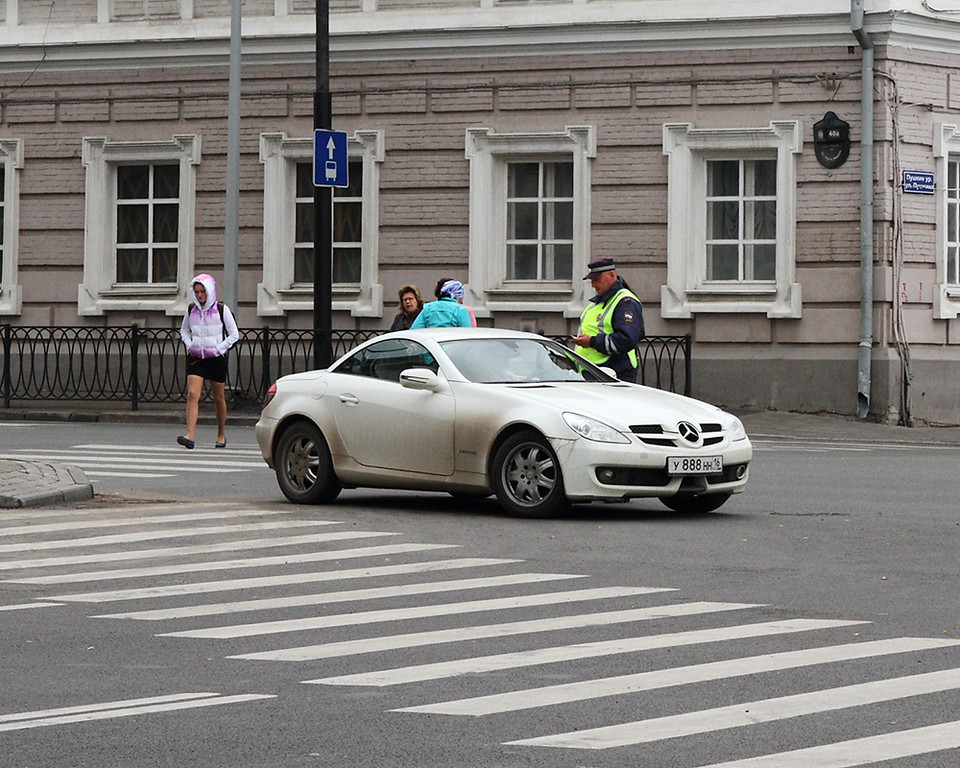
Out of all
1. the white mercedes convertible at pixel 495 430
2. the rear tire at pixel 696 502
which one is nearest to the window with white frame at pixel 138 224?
the white mercedes convertible at pixel 495 430

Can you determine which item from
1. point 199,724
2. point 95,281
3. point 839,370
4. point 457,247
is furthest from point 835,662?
point 95,281

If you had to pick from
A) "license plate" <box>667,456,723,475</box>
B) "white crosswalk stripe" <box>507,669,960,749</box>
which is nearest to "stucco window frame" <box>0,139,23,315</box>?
"license plate" <box>667,456,723,475</box>

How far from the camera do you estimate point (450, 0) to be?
89.1 feet

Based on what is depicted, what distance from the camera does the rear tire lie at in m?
13.9

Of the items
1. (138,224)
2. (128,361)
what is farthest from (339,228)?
(128,361)

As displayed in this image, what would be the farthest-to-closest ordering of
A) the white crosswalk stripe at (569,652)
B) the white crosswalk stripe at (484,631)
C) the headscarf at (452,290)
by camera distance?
the headscarf at (452,290), the white crosswalk stripe at (484,631), the white crosswalk stripe at (569,652)

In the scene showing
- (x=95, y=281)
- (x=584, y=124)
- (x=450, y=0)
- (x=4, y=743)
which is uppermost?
(x=450, y=0)

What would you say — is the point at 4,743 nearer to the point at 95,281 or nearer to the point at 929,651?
the point at 929,651

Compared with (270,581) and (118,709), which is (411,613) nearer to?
(270,581)

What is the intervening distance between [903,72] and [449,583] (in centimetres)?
1675

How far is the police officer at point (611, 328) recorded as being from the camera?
16234mm

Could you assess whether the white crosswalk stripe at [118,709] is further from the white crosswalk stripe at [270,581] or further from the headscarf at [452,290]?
the headscarf at [452,290]

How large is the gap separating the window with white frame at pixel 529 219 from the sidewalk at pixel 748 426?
134 inches

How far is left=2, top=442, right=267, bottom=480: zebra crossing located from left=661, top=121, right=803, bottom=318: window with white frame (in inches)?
299
